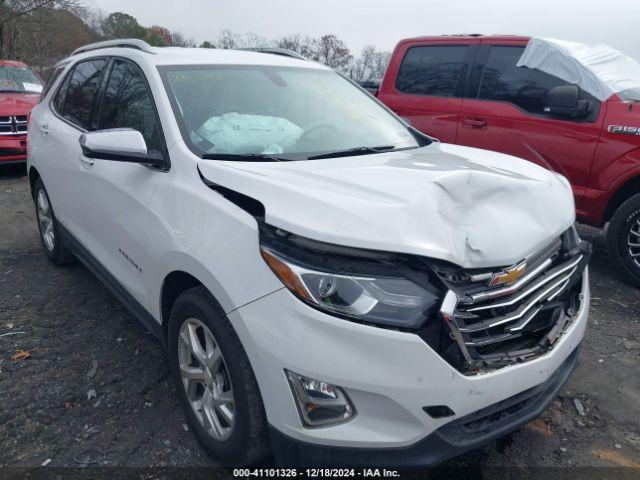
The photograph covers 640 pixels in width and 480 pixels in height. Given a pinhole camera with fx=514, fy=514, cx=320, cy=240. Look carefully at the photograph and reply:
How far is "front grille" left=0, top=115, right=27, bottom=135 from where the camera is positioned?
7889 millimetres

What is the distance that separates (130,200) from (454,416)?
1873mm

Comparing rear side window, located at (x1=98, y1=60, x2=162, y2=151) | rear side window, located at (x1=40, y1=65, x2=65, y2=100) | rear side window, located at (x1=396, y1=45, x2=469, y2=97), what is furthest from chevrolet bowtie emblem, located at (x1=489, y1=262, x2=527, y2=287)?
rear side window, located at (x1=40, y1=65, x2=65, y2=100)

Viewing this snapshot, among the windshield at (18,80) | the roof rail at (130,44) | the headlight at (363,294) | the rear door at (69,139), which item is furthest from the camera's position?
the windshield at (18,80)

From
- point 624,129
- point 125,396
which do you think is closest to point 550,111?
point 624,129

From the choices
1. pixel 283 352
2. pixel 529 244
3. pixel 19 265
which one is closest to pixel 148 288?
pixel 283 352

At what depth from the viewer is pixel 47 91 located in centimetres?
450

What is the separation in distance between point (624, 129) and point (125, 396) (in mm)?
4198

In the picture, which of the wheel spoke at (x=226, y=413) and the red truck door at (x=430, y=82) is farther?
the red truck door at (x=430, y=82)

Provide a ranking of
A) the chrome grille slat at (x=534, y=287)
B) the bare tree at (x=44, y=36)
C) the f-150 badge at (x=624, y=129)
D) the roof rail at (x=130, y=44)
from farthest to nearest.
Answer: the bare tree at (x=44, y=36) < the f-150 badge at (x=624, y=129) < the roof rail at (x=130, y=44) < the chrome grille slat at (x=534, y=287)

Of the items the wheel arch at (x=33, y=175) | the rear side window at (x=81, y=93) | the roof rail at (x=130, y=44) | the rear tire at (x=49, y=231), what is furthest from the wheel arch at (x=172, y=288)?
the wheel arch at (x=33, y=175)

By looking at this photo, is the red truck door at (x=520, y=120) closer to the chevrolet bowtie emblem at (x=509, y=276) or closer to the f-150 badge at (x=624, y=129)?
the f-150 badge at (x=624, y=129)

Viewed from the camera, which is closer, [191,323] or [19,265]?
[191,323]

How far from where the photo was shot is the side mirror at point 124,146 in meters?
2.44

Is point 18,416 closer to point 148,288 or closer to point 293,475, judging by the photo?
point 148,288
